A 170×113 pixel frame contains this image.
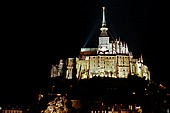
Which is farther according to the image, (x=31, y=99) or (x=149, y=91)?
(x=31, y=99)

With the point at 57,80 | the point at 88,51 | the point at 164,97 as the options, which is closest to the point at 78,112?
the point at 57,80

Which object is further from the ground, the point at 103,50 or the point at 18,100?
the point at 103,50

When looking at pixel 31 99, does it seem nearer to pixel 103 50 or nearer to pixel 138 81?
pixel 103 50

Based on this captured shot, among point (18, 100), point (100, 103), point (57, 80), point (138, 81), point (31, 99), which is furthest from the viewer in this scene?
point (18, 100)

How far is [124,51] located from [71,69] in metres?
13.4

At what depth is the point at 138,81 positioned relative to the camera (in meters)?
56.9

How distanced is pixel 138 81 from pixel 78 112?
14267 millimetres

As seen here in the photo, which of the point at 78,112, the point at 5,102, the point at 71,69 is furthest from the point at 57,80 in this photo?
the point at 5,102

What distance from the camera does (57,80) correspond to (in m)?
61.0

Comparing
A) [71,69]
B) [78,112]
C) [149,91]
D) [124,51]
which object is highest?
[124,51]

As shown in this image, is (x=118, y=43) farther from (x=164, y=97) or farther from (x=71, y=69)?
(x=164, y=97)

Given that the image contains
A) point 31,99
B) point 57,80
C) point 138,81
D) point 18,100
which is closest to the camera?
point 138,81

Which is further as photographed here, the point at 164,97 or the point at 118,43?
the point at 118,43

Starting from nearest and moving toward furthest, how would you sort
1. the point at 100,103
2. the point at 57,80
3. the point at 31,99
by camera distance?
the point at 100,103
the point at 57,80
the point at 31,99
